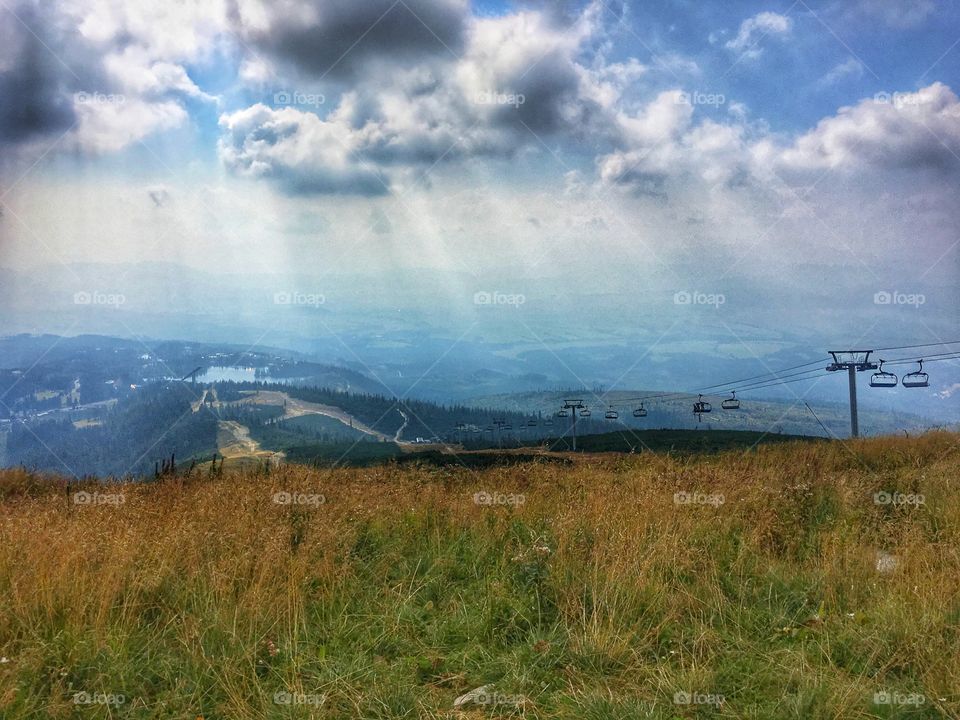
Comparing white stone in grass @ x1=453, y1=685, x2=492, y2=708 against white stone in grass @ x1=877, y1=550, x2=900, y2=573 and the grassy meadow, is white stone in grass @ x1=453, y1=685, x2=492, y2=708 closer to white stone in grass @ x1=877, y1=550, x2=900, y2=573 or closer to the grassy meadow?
the grassy meadow

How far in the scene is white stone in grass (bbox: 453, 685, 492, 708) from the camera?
4.47 meters

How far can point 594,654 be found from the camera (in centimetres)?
488

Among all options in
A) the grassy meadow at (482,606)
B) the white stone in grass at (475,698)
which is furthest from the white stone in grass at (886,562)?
the white stone in grass at (475,698)

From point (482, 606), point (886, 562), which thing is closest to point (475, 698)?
point (482, 606)

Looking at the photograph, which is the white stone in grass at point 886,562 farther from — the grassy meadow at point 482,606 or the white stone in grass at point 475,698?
the white stone in grass at point 475,698

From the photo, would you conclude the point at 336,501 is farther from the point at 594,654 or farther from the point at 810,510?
the point at 810,510

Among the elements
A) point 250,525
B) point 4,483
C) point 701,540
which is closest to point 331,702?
point 250,525

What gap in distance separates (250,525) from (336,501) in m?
1.35

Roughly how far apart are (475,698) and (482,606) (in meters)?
1.30

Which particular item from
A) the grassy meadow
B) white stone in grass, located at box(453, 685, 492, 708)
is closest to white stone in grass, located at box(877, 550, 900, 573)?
the grassy meadow

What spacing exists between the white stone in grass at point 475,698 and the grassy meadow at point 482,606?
0.12ft

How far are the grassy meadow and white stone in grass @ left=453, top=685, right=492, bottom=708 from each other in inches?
1.4

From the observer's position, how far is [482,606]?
5793mm

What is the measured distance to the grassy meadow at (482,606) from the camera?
4.42 meters
